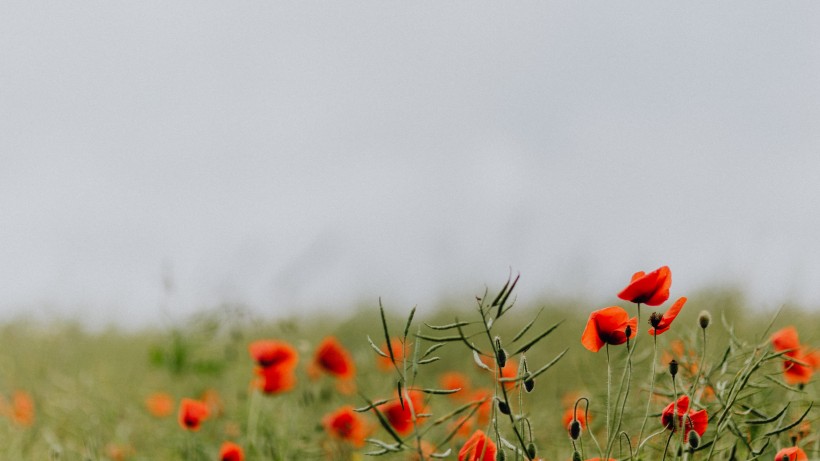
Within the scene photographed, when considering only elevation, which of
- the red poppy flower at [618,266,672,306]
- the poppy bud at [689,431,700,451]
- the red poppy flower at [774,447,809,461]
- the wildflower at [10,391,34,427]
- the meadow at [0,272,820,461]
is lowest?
the wildflower at [10,391,34,427]

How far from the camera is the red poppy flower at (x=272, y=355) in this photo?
1832 mm

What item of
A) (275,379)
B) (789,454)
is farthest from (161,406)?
(789,454)

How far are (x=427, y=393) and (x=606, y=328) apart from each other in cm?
26

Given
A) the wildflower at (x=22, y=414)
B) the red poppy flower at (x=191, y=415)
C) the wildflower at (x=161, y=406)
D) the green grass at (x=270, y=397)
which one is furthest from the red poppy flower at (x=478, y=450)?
the wildflower at (x=22, y=414)

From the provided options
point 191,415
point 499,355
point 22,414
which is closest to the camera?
point 499,355

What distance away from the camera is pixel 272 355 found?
1.84 meters

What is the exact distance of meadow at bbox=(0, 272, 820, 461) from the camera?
0.93 m

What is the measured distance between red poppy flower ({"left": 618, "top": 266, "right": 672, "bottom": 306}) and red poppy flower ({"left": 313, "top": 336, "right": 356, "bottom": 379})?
46.1 inches

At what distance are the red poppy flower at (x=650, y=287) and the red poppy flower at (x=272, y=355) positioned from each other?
1.10m

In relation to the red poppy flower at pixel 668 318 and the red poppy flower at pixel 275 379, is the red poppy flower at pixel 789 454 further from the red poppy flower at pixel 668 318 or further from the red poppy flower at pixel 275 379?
the red poppy flower at pixel 275 379

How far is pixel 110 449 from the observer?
6.75 ft

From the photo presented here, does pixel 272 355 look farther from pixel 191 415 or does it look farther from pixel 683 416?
pixel 683 416

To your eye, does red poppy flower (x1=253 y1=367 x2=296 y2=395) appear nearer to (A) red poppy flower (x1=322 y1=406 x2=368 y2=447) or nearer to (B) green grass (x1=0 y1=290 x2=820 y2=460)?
(B) green grass (x1=0 y1=290 x2=820 y2=460)

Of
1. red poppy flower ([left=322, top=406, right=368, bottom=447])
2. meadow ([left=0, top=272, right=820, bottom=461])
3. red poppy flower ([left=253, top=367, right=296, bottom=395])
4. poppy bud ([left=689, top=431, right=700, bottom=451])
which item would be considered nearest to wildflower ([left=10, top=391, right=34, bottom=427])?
meadow ([left=0, top=272, right=820, bottom=461])
